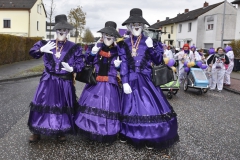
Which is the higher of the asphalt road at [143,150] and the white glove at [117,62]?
the white glove at [117,62]

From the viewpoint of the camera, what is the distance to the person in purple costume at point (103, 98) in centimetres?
425

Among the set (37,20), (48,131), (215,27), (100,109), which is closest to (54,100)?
(48,131)

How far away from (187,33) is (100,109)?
38.7 metres

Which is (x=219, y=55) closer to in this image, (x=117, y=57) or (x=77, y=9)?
(x=117, y=57)

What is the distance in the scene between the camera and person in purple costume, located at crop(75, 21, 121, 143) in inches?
167

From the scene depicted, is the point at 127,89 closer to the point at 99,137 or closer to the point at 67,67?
the point at 99,137

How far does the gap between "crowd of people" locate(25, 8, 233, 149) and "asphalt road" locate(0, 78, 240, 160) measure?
0.66ft

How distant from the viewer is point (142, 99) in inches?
170

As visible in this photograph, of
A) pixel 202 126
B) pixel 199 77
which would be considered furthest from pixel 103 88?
pixel 199 77

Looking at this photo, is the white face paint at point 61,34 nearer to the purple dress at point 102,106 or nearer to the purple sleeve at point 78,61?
the purple sleeve at point 78,61

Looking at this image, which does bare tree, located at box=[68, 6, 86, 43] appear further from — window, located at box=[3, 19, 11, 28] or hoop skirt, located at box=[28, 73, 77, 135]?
hoop skirt, located at box=[28, 73, 77, 135]

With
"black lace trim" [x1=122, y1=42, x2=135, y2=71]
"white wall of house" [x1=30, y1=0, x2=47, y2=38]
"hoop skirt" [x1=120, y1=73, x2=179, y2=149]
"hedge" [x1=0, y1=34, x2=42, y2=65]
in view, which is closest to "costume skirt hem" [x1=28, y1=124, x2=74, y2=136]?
"hoop skirt" [x1=120, y1=73, x2=179, y2=149]

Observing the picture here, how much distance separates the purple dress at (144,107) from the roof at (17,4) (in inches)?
1378

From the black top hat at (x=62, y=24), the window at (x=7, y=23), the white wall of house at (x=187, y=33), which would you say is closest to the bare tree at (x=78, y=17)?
the window at (x=7, y=23)
